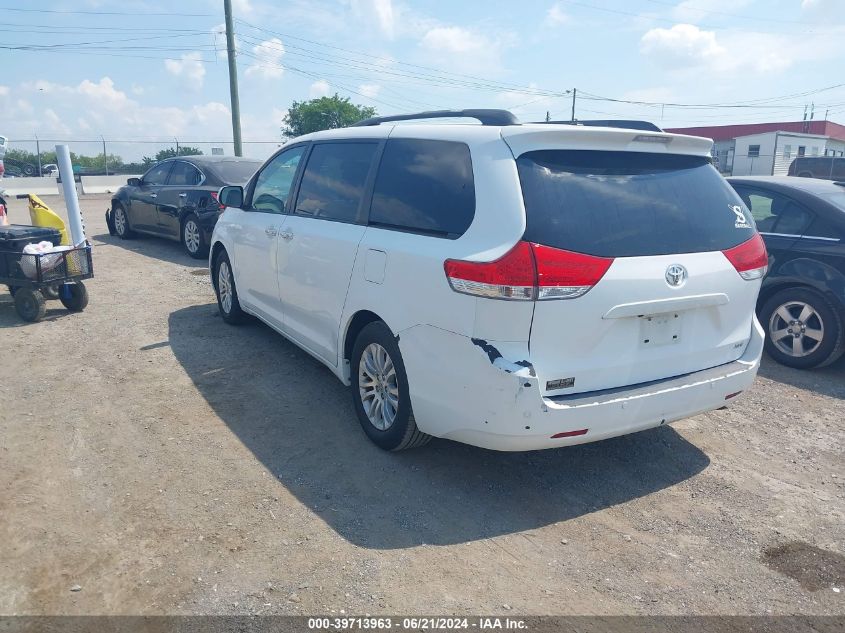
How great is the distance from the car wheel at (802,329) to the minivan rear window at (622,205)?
8.12 feet

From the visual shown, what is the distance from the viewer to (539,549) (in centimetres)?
322

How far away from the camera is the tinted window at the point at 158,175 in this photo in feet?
38.3

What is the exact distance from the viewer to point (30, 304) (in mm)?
6965

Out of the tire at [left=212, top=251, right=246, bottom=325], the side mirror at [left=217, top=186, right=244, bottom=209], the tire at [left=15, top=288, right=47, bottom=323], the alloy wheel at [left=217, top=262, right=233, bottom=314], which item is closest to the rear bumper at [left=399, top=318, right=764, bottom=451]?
the side mirror at [left=217, top=186, right=244, bottom=209]

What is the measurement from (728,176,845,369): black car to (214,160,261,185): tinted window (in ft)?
25.4

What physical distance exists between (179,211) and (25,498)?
8.14 meters

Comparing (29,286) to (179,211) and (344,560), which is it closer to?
(179,211)

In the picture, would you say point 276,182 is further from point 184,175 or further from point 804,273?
point 184,175

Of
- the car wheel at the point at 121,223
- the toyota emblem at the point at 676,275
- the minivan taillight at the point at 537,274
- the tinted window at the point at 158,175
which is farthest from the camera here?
the car wheel at the point at 121,223

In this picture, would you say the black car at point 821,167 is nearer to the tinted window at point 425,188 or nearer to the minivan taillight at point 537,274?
the tinted window at point 425,188

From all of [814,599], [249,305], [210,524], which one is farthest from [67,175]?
[814,599]

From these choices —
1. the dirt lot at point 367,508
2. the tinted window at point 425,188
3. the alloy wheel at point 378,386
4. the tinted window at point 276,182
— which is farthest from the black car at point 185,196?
the alloy wheel at point 378,386

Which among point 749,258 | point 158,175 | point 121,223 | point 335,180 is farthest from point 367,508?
point 121,223

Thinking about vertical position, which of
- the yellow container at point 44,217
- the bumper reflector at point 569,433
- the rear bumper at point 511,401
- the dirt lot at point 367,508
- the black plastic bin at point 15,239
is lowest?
the dirt lot at point 367,508
